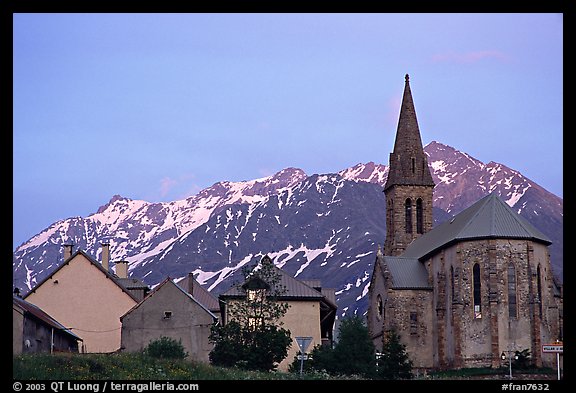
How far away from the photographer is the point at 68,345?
222 feet

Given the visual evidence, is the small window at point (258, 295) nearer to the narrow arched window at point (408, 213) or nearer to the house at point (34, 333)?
the house at point (34, 333)

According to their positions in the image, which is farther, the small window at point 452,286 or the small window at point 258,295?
the small window at point 452,286

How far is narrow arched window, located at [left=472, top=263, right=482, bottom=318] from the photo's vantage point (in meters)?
74.2

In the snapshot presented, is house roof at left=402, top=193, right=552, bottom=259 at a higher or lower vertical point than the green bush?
higher

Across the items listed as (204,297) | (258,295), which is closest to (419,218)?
(204,297)

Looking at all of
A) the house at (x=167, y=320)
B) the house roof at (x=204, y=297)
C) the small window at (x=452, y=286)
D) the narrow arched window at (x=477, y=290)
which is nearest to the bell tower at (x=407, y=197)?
the small window at (x=452, y=286)

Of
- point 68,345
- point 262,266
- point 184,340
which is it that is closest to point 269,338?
point 262,266

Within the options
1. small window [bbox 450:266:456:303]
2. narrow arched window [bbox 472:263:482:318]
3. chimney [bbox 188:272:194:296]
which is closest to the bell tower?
small window [bbox 450:266:456:303]

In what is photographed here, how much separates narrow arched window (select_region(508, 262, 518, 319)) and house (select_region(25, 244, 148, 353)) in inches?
1149

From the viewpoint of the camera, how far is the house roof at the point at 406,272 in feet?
271

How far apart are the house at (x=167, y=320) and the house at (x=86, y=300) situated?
5766 mm

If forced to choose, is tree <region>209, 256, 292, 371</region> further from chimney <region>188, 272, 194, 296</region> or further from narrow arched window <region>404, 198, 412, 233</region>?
narrow arched window <region>404, 198, 412, 233</region>

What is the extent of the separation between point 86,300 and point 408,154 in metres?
42.6
